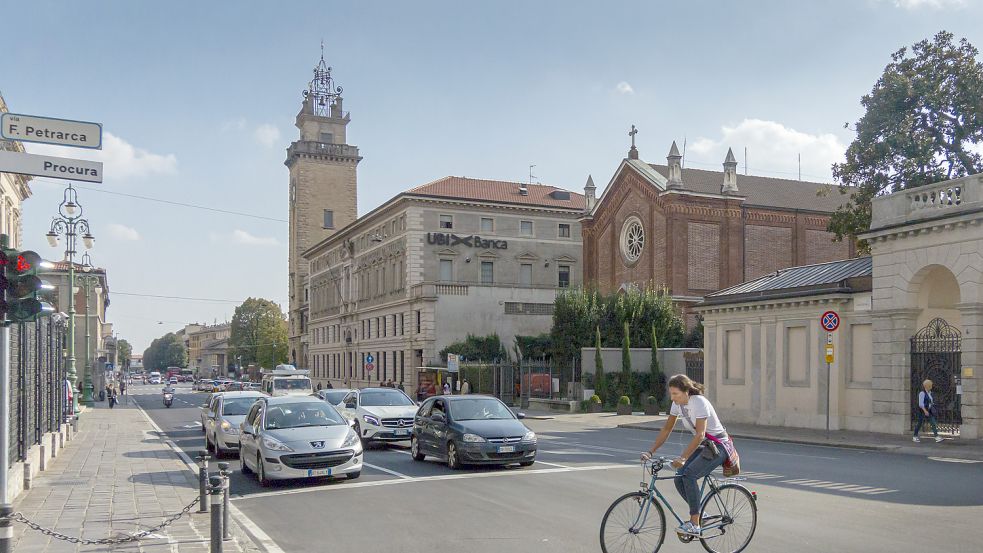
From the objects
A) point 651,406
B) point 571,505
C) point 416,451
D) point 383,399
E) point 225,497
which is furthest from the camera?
point 651,406

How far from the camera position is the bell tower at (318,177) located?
94.6 metres

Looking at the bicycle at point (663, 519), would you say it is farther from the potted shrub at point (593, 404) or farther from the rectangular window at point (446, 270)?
the rectangular window at point (446, 270)

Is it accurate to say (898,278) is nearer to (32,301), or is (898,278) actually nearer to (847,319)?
(847,319)

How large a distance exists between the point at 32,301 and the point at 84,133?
1935mm

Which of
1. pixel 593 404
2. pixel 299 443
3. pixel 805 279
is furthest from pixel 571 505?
pixel 593 404

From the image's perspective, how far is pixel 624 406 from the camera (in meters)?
38.8

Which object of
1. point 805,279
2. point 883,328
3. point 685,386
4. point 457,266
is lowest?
point 685,386

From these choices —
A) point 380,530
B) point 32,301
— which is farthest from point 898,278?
point 32,301

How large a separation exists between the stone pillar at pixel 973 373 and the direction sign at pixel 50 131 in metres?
21.3

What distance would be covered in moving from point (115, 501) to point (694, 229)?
4423cm

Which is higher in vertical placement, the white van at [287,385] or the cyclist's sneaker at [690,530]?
the cyclist's sneaker at [690,530]

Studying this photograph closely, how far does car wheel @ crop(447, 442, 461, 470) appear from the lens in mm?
17234

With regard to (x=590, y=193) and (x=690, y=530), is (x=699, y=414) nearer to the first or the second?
(x=690, y=530)

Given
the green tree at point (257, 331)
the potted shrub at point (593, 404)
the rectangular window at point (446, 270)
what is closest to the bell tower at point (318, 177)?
the green tree at point (257, 331)
